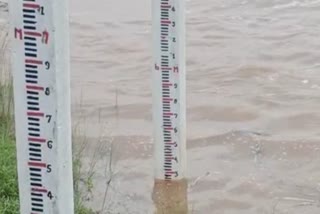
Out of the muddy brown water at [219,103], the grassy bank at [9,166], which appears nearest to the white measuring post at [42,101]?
the grassy bank at [9,166]

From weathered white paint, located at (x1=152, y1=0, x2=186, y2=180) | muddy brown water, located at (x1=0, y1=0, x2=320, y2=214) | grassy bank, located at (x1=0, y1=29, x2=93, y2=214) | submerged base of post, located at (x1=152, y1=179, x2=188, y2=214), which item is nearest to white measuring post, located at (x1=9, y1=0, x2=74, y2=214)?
grassy bank, located at (x1=0, y1=29, x2=93, y2=214)

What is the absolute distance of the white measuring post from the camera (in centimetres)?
Result: 242

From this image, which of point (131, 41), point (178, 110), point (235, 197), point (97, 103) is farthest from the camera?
point (131, 41)

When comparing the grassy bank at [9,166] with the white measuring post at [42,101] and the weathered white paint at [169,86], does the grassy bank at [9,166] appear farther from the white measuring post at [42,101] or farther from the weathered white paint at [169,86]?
the white measuring post at [42,101]

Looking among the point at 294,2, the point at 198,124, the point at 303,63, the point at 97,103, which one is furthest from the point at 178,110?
the point at 294,2

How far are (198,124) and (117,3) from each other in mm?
4556

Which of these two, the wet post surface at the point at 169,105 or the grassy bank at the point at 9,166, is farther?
the wet post surface at the point at 169,105

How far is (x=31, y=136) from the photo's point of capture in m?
2.50

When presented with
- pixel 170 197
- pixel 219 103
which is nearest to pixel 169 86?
pixel 170 197

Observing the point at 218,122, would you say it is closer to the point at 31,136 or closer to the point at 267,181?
the point at 267,181

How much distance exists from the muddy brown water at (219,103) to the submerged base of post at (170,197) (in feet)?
0.17

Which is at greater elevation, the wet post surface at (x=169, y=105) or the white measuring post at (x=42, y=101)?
the white measuring post at (x=42, y=101)

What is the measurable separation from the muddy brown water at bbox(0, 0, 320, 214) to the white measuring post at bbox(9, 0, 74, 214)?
1.83 metres

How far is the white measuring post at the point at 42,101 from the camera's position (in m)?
2.42
